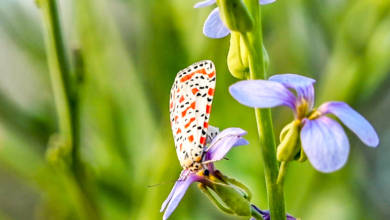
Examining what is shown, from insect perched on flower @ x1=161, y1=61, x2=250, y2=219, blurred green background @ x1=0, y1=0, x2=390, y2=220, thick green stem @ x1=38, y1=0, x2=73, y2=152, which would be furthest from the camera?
blurred green background @ x1=0, y1=0, x2=390, y2=220

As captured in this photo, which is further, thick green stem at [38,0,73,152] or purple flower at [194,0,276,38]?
thick green stem at [38,0,73,152]

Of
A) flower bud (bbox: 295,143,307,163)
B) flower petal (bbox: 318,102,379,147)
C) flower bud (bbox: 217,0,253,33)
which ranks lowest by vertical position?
flower bud (bbox: 295,143,307,163)

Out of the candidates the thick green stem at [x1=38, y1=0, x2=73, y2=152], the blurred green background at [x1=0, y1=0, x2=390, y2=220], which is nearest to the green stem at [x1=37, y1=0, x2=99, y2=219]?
the thick green stem at [x1=38, y1=0, x2=73, y2=152]

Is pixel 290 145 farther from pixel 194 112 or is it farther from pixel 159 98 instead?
pixel 159 98

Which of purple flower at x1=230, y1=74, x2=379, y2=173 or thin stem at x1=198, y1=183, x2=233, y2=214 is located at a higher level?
purple flower at x1=230, y1=74, x2=379, y2=173

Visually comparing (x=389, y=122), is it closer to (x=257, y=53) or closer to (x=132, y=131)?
(x=132, y=131)

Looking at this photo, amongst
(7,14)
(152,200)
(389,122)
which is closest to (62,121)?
(152,200)

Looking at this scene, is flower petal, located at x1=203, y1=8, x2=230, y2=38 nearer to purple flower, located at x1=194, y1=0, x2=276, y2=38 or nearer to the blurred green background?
purple flower, located at x1=194, y1=0, x2=276, y2=38

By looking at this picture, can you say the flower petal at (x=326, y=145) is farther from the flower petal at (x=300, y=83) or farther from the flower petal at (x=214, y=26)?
the flower petal at (x=214, y=26)
